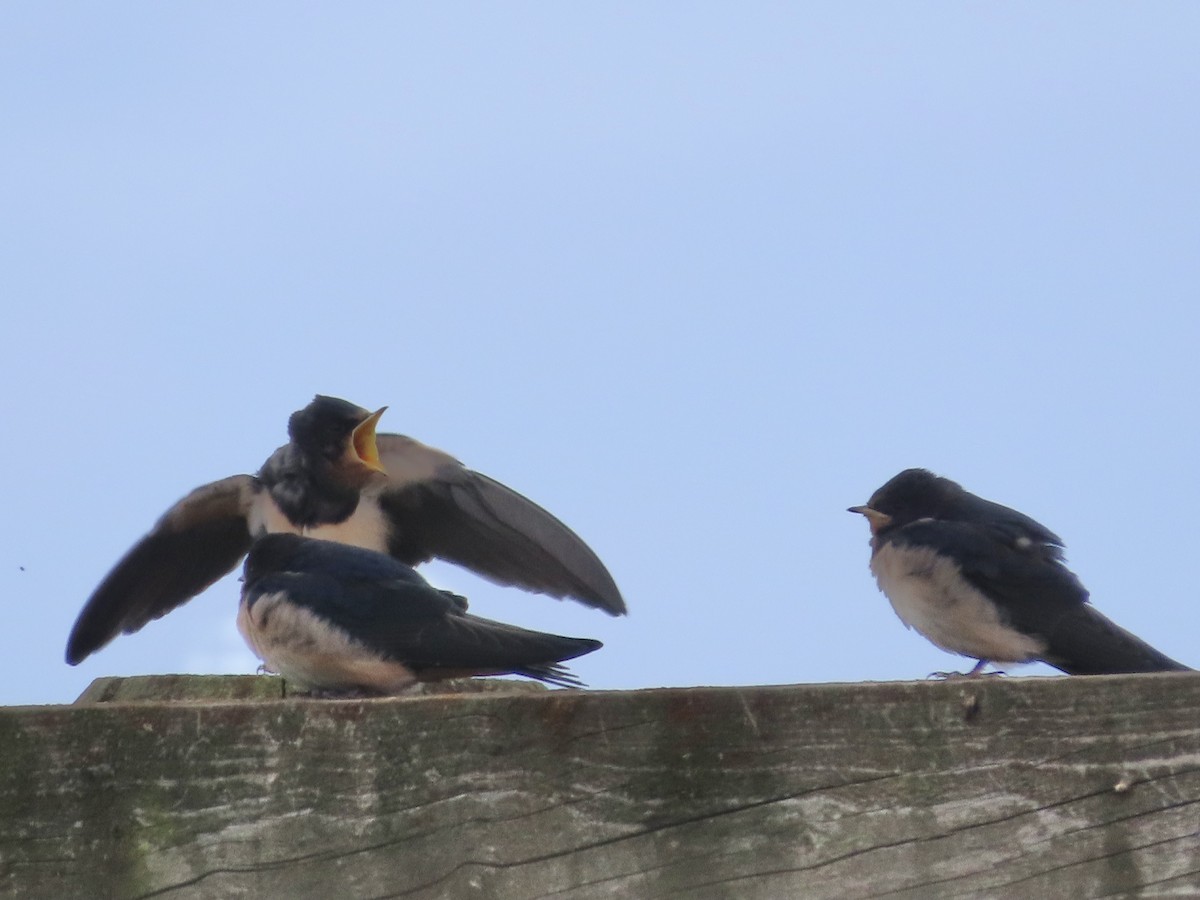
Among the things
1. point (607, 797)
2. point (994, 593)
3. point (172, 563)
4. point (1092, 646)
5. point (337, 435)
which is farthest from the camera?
point (172, 563)

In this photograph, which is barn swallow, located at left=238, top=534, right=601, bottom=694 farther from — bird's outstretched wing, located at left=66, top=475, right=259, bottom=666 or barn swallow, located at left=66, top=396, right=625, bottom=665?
bird's outstretched wing, located at left=66, top=475, right=259, bottom=666

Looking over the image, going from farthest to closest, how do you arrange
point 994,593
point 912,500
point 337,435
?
1. point 337,435
2. point 912,500
3. point 994,593

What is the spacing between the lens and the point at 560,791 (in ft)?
4.38

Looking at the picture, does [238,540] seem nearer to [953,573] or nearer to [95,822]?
[953,573]

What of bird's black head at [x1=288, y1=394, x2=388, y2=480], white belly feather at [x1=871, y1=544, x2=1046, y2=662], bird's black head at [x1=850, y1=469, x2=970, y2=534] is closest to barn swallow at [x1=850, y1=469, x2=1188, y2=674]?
white belly feather at [x1=871, y1=544, x2=1046, y2=662]

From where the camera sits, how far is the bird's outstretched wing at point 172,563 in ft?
16.0

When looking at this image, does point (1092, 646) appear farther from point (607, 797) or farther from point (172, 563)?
point (172, 563)

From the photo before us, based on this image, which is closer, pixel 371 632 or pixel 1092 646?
pixel 371 632

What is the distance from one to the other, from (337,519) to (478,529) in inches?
15.6

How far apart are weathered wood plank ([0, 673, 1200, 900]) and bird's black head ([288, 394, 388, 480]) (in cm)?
358

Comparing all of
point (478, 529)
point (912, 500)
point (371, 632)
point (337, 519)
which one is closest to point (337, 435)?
point (337, 519)

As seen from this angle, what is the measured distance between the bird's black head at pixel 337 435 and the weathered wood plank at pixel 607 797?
3.58 m

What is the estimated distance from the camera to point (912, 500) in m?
4.00

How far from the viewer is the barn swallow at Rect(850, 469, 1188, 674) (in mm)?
3400
